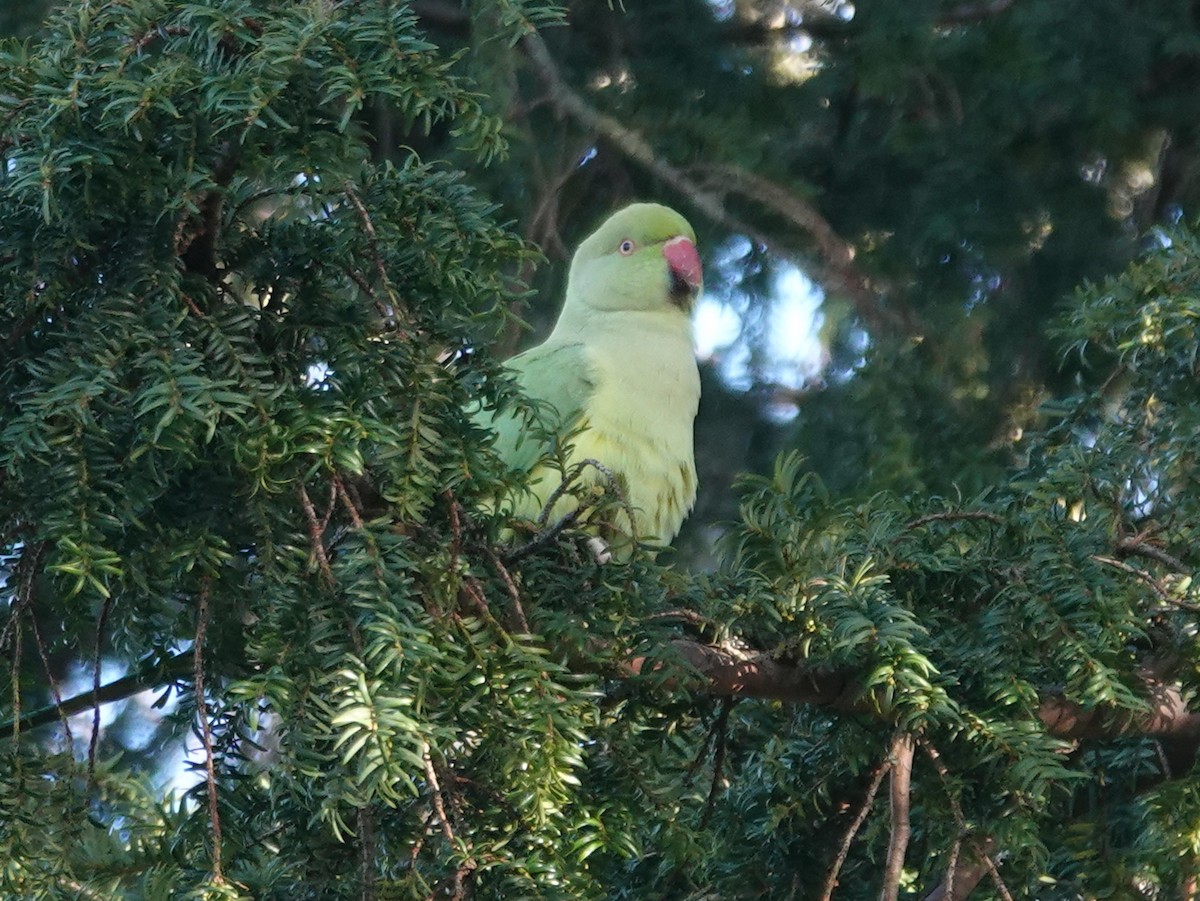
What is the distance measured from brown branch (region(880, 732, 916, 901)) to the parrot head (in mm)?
1419

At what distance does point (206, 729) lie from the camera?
37.4 inches

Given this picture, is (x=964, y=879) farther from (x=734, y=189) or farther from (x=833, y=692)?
(x=734, y=189)

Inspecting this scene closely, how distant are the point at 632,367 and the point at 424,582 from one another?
134 centimetres

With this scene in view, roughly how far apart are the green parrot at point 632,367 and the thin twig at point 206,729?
93cm

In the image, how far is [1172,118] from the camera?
3078mm

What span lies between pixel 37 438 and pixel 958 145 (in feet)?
8.36

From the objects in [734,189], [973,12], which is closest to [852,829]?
[734,189]

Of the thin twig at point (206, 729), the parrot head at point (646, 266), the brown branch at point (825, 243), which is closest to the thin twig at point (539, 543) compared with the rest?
the thin twig at point (206, 729)

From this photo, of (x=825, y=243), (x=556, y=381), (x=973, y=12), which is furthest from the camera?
(x=973, y=12)

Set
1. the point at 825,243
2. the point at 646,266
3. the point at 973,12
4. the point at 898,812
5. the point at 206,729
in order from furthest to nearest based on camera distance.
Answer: the point at 973,12 → the point at 825,243 → the point at 646,266 → the point at 898,812 → the point at 206,729

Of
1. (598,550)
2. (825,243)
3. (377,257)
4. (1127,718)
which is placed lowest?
(825,243)

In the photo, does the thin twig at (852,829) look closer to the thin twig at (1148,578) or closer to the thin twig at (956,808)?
the thin twig at (956,808)

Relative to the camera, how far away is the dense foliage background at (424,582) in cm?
97

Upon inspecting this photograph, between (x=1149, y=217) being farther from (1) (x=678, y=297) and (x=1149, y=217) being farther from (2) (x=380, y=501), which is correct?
(2) (x=380, y=501)
